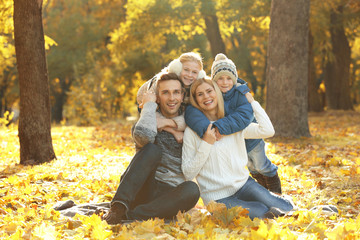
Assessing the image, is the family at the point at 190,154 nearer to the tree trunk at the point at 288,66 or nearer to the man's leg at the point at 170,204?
the man's leg at the point at 170,204

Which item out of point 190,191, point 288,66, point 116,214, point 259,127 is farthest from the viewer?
point 288,66

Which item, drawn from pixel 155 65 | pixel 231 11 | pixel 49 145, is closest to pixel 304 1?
pixel 231 11

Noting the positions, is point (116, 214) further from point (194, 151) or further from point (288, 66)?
point (288, 66)

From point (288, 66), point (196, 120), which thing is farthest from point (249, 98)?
point (288, 66)

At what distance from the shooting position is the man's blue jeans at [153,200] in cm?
361

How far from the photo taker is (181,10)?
14305 mm

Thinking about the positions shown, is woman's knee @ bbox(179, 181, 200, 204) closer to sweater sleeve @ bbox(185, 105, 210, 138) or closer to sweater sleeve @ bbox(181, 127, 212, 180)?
sweater sleeve @ bbox(181, 127, 212, 180)

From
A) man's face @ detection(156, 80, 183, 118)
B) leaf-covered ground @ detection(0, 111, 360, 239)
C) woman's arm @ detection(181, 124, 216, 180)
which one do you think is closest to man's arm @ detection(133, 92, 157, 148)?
man's face @ detection(156, 80, 183, 118)

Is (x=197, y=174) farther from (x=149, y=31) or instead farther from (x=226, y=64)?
(x=149, y=31)

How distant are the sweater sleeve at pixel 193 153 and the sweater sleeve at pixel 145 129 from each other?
34 cm

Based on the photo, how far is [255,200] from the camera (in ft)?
13.0

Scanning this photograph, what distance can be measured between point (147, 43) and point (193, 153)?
1260cm

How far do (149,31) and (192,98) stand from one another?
11.3 meters

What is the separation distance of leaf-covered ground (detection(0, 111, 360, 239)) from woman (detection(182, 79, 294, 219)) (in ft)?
0.98
